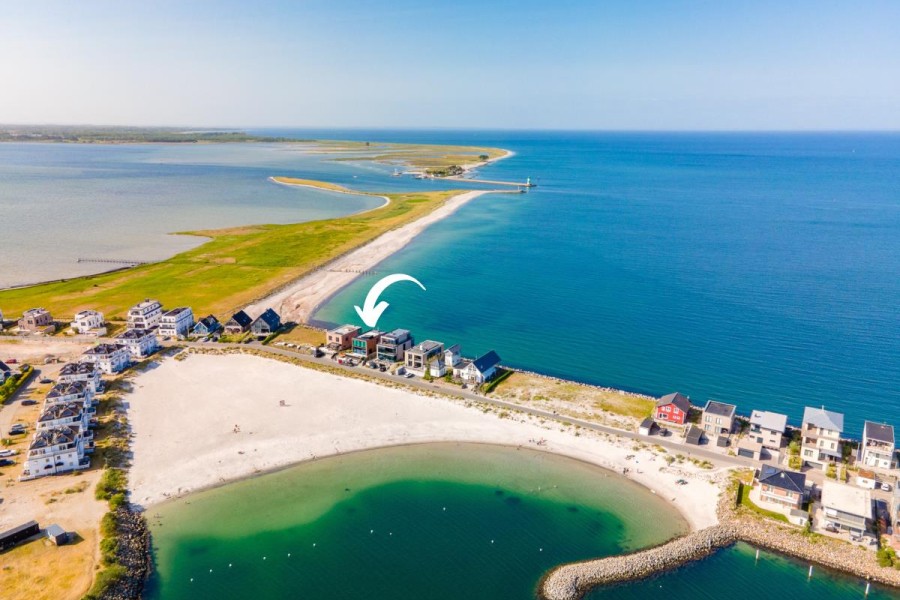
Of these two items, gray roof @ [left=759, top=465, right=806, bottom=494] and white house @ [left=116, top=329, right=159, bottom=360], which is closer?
gray roof @ [left=759, top=465, right=806, bottom=494]

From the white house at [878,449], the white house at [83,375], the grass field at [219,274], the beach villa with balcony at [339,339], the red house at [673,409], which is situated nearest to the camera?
the white house at [878,449]

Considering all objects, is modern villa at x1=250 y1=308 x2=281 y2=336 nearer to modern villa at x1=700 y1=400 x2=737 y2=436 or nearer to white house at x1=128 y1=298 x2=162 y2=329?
white house at x1=128 y1=298 x2=162 y2=329

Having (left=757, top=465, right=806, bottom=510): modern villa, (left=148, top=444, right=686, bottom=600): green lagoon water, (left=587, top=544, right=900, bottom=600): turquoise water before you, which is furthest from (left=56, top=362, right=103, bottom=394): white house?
(left=757, top=465, right=806, bottom=510): modern villa

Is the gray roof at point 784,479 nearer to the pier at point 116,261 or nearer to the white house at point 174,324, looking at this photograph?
the white house at point 174,324

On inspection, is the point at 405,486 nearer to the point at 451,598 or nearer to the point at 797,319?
the point at 451,598

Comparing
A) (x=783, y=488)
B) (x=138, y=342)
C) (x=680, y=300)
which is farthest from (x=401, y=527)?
(x=680, y=300)

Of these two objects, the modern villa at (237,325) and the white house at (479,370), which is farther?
the modern villa at (237,325)

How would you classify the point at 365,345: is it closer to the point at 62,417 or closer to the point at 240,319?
the point at 240,319

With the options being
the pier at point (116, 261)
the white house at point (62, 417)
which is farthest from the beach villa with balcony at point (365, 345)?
the pier at point (116, 261)
